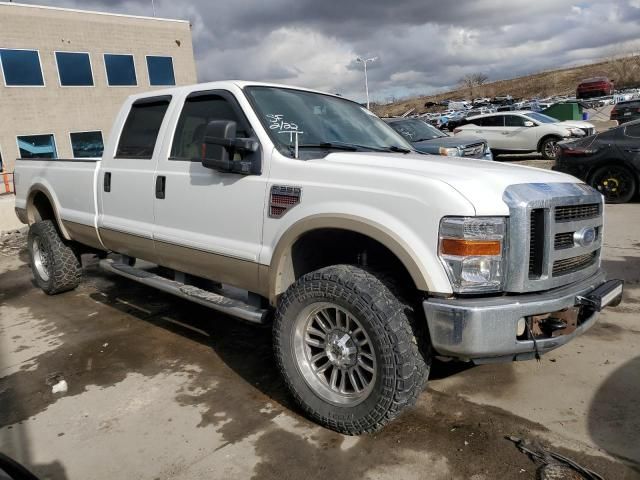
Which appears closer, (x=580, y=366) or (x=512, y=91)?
(x=580, y=366)

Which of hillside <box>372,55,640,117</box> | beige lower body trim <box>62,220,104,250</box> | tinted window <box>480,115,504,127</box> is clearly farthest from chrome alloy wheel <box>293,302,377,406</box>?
hillside <box>372,55,640,117</box>

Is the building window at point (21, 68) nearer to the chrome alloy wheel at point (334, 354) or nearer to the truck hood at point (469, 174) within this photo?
the truck hood at point (469, 174)

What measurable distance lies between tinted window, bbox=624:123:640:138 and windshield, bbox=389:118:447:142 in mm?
3575

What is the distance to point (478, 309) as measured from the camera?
8.08 feet

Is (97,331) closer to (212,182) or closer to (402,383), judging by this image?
(212,182)

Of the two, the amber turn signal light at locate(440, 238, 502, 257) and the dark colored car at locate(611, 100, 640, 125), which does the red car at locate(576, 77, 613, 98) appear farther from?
the amber turn signal light at locate(440, 238, 502, 257)

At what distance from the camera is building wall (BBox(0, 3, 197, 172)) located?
20359 mm

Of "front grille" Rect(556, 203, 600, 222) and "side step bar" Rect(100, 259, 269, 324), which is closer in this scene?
"front grille" Rect(556, 203, 600, 222)

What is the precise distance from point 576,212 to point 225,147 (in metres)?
2.14

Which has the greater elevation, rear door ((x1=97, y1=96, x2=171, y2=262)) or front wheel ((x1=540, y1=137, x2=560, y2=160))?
rear door ((x1=97, y1=96, x2=171, y2=262))

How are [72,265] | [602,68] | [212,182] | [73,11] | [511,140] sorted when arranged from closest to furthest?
[212,182], [72,265], [511,140], [73,11], [602,68]

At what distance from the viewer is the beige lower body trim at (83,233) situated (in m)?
5.01

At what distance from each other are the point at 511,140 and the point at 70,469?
1564 cm

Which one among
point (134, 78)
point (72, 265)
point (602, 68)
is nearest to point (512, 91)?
point (602, 68)
